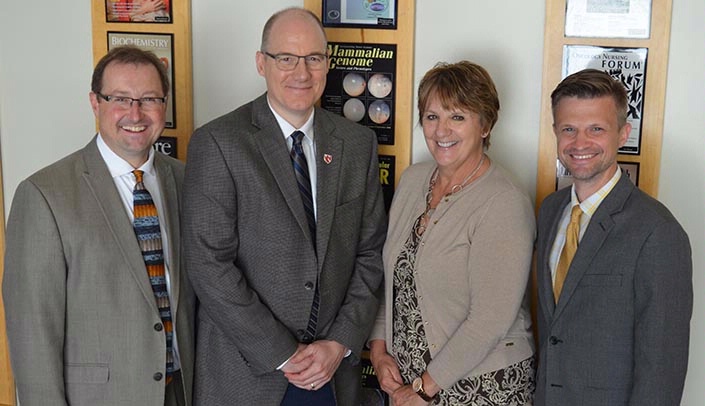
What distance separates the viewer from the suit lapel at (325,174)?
2.21m

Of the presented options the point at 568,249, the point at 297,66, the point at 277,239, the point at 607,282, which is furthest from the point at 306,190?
the point at 607,282

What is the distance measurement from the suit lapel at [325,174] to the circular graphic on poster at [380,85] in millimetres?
505

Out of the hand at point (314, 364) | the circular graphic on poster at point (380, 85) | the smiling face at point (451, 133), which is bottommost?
the hand at point (314, 364)

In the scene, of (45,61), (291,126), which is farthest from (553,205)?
(45,61)

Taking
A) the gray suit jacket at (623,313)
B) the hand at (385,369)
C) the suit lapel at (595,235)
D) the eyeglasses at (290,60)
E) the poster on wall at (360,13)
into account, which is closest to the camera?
the gray suit jacket at (623,313)

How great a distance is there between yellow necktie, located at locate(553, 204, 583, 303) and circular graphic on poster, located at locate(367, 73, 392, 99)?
Result: 961mm

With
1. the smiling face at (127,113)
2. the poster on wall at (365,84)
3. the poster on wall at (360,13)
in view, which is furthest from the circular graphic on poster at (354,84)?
the smiling face at (127,113)

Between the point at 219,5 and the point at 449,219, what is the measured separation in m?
1.39

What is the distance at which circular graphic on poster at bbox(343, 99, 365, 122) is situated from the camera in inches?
111

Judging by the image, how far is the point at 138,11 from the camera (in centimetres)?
299

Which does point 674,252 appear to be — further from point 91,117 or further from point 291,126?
point 91,117

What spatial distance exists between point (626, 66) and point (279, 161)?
51.7 inches

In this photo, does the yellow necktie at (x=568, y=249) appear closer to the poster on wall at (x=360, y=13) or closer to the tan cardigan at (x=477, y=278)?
the tan cardigan at (x=477, y=278)

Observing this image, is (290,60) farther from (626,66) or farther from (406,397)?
(626,66)
